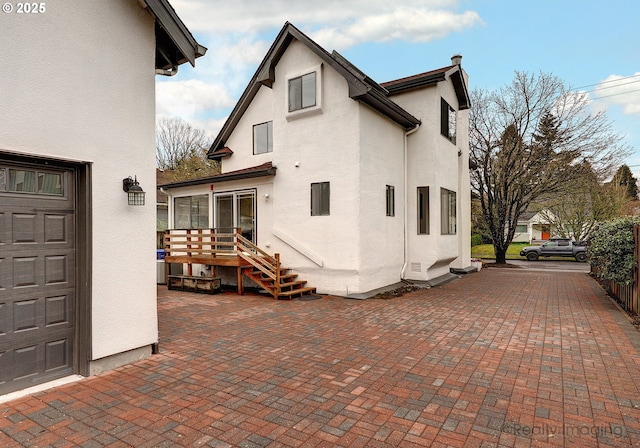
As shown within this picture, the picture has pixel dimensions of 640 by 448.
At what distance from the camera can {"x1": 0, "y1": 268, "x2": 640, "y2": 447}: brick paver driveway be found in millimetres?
3047

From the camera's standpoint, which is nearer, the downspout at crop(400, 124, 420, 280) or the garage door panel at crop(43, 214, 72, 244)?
the garage door panel at crop(43, 214, 72, 244)

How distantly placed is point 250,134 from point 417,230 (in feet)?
24.4

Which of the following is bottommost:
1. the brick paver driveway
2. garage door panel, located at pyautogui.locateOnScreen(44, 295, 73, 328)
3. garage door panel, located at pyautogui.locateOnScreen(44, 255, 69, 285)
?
the brick paver driveway

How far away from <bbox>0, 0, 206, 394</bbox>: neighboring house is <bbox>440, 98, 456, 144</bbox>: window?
9.45m

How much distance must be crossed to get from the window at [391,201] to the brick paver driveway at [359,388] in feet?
14.9

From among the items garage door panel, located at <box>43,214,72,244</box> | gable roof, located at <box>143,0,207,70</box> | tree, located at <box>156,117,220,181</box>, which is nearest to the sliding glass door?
gable roof, located at <box>143,0,207,70</box>

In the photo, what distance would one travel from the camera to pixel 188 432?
3.08 m

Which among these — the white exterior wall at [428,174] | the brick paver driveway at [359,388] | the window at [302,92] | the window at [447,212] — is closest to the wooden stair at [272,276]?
the brick paver driveway at [359,388]

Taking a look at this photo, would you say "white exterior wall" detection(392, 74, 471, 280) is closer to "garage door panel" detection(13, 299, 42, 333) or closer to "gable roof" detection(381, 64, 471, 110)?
"gable roof" detection(381, 64, 471, 110)

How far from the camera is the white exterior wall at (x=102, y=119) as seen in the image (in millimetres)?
3777

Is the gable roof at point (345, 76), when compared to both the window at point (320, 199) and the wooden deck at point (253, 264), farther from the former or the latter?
the wooden deck at point (253, 264)

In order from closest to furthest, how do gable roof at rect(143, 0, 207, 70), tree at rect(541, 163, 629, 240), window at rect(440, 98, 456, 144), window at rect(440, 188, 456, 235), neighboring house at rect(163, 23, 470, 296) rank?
gable roof at rect(143, 0, 207, 70) → neighboring house at rect(163, 23, 470, 296) → window at rect(440, 188, 456, 235) → window at rect(440, 98, 456, 144) → tree at rect(541, 163, 629, 240)

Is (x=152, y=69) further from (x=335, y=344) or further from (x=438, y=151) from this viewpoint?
(x=438, y=151)

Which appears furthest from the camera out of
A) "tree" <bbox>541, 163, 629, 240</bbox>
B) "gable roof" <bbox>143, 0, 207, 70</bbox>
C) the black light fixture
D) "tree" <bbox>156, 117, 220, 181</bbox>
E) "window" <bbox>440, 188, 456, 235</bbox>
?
"tree" <bbox>156, 117, 220, 181</bbox>
